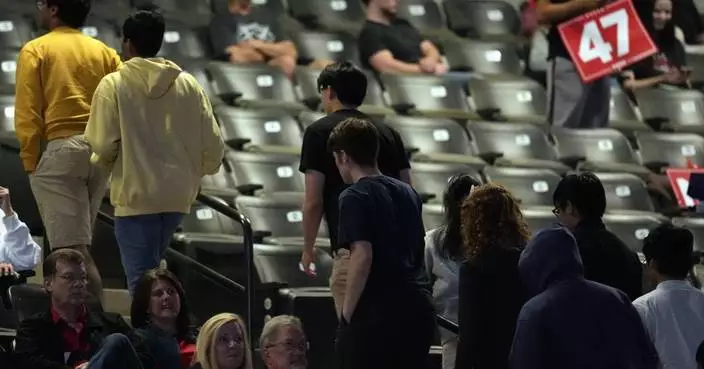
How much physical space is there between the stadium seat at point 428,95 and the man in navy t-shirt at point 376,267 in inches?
239

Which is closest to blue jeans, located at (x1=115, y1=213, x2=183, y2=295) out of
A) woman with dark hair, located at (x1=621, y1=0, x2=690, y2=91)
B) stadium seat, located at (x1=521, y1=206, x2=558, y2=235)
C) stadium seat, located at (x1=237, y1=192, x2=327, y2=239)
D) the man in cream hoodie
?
the man in cream hoodie

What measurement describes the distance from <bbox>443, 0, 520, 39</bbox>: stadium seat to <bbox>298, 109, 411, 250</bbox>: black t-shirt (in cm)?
733

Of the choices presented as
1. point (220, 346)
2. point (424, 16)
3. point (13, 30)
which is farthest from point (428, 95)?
point (220, 346)

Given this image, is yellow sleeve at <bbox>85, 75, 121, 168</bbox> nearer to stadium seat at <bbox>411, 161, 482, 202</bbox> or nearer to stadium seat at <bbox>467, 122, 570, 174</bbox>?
stadium seat at <bbox>411, 161, 482, 202</bbox>

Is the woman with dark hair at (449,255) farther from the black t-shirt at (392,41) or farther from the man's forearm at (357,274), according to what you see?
the black t-shirt at (392,41)

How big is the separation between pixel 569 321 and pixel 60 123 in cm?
319

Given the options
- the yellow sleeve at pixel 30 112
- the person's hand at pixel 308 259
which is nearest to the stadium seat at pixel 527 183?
the yellow sleeve at pixel 30 112

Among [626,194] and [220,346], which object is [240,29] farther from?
[220,346]

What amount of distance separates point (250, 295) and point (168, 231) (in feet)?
2.38

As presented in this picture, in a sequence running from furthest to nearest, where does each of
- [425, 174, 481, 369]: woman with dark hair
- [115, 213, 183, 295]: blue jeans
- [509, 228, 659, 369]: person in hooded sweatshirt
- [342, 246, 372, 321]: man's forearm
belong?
1. [115, 213, 183, 295]: blue jeans
2. [425, 174, 481, 369]: woman with dark hair
3. [342, 246, 372, 321]: man's forearm
4. [509, 228, 659, 369]: person in hooded sweatshirt

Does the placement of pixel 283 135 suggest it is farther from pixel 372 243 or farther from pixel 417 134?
pixel 372 243

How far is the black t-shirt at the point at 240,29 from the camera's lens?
45.0ft

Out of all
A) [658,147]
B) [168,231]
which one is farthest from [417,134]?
[168,231]

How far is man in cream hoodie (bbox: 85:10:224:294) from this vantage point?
8695mm
